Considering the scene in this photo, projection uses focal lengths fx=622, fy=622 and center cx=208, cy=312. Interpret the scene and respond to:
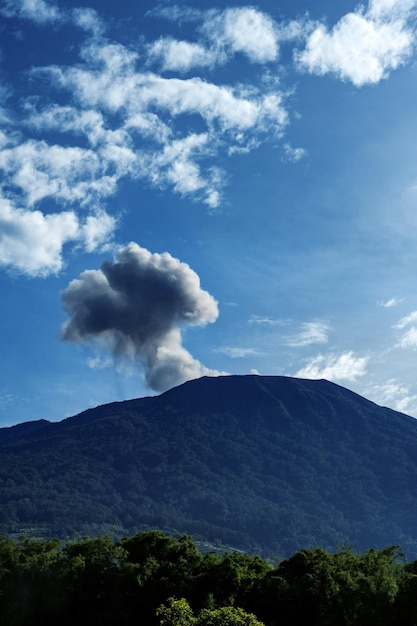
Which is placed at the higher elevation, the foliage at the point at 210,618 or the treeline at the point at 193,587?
the foliage at the point at 210,618

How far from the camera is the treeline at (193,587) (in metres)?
51.2

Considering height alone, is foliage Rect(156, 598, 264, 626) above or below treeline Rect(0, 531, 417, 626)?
above

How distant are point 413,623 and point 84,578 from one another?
29.2 m

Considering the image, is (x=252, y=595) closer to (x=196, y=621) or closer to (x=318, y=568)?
(x=318, y=568)

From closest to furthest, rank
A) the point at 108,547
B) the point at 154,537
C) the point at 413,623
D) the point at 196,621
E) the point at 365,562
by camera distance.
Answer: the point at 196,621, the point at 413,623, the point at 365,562, the point at 108,547, the point at 154,537

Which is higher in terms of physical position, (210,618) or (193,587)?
(210,618)

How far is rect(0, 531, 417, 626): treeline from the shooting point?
5116 centimetres

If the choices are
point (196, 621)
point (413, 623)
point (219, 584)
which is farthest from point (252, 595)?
point (196, 621)

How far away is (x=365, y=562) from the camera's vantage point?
57031 mm

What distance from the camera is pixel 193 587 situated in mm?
57719

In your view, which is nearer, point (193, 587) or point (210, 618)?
point (210, 618)

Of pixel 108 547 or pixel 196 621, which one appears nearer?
pixel 196 621

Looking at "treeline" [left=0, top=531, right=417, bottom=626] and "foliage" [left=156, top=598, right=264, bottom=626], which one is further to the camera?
"treeline" [left=0, top=531, right=417, bottom=626]

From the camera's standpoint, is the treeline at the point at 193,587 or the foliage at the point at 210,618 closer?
the foliage at the point at 210,618
